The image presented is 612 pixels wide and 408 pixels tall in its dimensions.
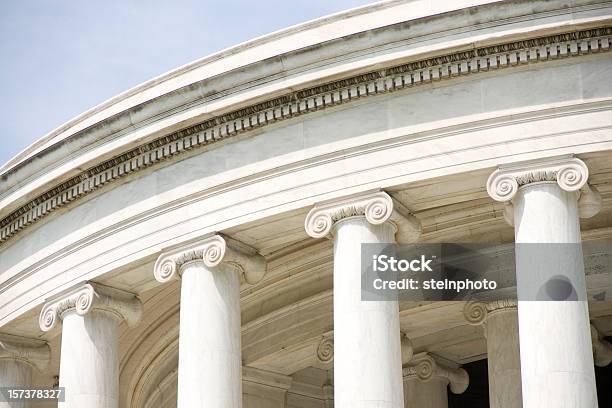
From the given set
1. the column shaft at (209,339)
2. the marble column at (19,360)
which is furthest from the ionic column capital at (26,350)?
the column shaft at (209,339)

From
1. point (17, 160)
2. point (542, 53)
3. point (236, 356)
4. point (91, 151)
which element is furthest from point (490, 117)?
point (17, 160)

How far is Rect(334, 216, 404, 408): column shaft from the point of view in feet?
220

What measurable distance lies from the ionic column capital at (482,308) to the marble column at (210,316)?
11.8m

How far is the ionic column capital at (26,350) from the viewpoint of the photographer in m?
84.9

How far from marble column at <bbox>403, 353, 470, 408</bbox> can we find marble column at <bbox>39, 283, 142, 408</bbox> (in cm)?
1735

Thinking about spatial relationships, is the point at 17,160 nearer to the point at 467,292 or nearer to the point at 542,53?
the point at 467,292

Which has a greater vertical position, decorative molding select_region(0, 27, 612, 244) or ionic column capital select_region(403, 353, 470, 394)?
decorative molding select_region(0, 27, 612, 244)

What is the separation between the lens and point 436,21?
68.6 m

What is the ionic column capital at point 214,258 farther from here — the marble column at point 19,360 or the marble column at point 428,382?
the marble column at point 428,382

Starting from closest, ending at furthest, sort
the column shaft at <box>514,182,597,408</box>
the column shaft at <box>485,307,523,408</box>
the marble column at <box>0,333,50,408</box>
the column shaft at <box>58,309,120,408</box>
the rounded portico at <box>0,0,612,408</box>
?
1. the column shaft at <box>514,182,597,408</box>
2. the rounded portico at <box>0,0,612,408</box>
3. the column shaft at <box>58,309,120,408</box>
4. the column shaft at <box>485,307,523,408</box>
5. the marble column at <box>0,333,50,408</box>

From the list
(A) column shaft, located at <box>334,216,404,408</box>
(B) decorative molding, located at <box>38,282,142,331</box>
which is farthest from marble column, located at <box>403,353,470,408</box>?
(A) column shaft, located at <box>334,216,404,408</box>

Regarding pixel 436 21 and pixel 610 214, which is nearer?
pixel 436 21

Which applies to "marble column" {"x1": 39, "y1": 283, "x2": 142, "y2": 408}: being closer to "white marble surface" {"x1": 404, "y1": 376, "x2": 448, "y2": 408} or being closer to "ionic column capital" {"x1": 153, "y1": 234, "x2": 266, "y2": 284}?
"ionic column capital" {"x1": 153, "y1": 234, "x2": 266, "y2": 284}

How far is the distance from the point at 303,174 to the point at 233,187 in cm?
387
